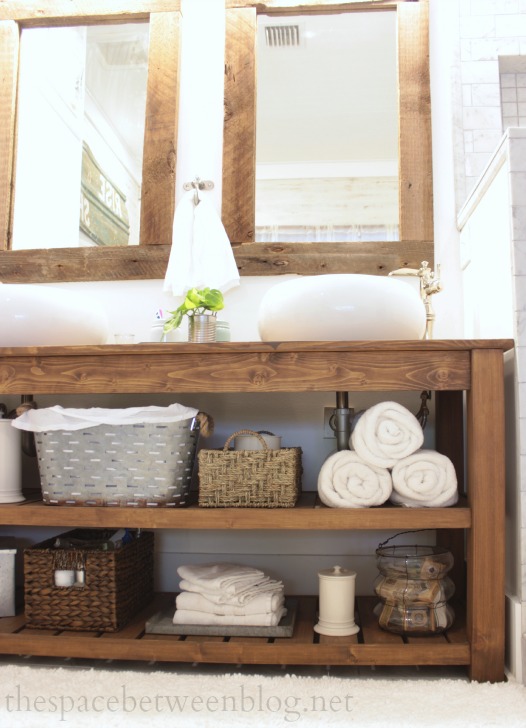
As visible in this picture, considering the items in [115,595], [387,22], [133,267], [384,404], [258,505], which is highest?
[387,22]

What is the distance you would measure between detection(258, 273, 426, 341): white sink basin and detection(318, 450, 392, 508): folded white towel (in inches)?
11.2

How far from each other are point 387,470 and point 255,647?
0.49 m

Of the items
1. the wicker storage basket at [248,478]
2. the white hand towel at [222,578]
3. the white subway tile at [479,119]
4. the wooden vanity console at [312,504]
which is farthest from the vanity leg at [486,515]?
the white subway tile at [479,119]

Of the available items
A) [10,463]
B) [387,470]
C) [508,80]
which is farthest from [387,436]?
[508,80]

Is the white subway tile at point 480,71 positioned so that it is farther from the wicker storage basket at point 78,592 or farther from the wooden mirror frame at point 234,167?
the wicker storage basket at point 78,592

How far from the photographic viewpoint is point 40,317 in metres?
1.69

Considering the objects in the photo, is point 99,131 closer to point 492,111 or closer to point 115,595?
point 492,111

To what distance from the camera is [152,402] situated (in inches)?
83.7

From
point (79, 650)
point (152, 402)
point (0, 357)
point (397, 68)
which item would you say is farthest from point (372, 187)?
point (79, 650)

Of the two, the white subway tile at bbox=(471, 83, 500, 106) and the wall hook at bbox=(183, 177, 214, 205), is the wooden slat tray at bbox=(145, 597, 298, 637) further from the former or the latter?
the white subway tile at bbox=(471, 83, 500, 106)

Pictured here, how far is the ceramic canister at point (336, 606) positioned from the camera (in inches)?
61.6

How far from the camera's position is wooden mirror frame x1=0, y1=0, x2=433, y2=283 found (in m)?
2.06

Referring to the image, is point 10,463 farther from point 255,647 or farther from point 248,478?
point 255,647

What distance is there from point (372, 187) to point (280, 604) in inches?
48.6
